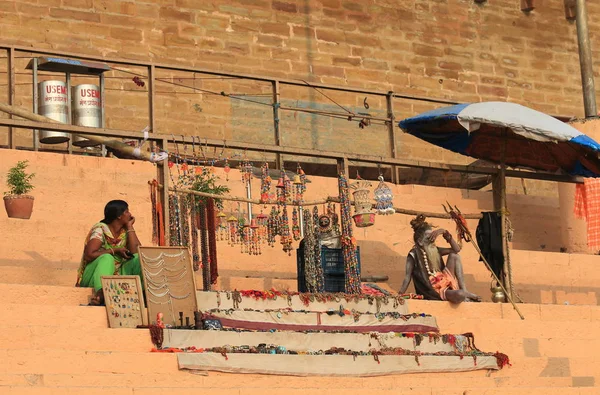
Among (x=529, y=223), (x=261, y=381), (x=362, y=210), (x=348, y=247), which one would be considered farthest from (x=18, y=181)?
(x=529, y=223)

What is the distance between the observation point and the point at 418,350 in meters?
12.6

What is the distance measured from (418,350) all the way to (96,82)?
23.1 feet

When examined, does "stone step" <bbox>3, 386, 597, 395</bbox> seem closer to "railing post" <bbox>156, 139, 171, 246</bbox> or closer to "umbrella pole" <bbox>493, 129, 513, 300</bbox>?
"umbrella pole" <bbox>493, 129, 513, 300</bbox>

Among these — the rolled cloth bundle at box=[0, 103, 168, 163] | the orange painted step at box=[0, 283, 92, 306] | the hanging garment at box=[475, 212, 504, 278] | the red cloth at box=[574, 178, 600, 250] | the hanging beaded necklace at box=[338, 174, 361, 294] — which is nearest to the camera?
the orange painted step at box=[0, 283, 92, 306]

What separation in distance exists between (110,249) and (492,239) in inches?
177

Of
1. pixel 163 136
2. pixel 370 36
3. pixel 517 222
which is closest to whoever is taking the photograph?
pixel 163 136

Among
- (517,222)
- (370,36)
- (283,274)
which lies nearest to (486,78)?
(370,36)

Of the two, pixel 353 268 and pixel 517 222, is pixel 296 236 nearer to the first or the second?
pixel 353 268

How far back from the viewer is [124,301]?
11.4 metres

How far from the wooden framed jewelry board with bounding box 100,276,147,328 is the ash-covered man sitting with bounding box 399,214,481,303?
131 inches

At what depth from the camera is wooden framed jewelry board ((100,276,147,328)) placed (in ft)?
37.0

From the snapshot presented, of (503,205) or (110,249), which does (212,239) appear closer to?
(110,249)

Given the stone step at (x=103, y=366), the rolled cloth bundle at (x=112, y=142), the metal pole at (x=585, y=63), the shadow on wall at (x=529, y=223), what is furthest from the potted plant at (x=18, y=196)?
the metal pole at (x=585, y=63)

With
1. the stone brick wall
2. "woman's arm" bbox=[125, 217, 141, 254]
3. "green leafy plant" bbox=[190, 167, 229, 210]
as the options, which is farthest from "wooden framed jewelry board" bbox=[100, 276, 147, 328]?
the stone brick wall
